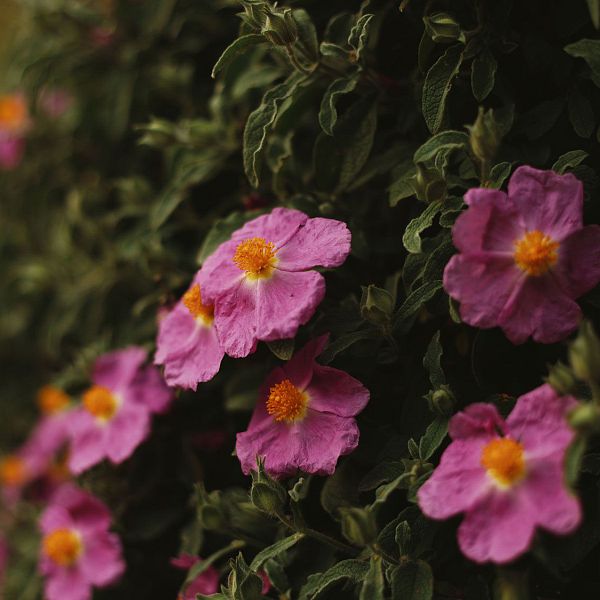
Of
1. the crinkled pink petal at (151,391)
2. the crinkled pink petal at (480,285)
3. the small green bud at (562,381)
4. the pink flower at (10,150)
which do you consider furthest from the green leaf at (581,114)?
the pink flower at (10,150)

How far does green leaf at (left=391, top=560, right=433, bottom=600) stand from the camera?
886 millimetres

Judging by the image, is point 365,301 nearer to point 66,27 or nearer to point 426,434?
point 426,434

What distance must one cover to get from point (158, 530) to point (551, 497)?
766 millimetres

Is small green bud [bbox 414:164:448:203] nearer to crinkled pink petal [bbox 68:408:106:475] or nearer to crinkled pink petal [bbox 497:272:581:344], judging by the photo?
crinkled pink petal [bbox 497:272:581:344]

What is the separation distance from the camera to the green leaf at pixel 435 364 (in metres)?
0.96

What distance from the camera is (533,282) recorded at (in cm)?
89

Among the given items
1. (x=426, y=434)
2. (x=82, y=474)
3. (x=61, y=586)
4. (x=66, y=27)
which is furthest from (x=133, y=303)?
(x=426, y=434)

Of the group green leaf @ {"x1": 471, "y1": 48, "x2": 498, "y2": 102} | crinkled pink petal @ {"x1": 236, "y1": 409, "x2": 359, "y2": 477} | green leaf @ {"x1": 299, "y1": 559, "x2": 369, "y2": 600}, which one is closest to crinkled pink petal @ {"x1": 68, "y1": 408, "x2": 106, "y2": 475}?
crinkled pink petal @ {"x1": 236, "y1": 409, "x2": 359, "y2": 477}

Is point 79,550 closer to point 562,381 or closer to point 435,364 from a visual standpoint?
point 435,364

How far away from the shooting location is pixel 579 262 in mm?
892

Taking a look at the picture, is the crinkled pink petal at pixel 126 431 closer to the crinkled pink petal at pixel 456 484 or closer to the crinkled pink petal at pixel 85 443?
the crinkled pink petal at pixel 85 443

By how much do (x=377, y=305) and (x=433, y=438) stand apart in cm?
18

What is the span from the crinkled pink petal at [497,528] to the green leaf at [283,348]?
30 centimetres

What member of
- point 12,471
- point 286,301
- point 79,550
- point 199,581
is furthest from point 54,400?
point 286,301
